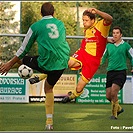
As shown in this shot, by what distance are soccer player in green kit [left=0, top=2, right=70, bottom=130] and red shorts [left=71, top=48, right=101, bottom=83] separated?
2.17 meters

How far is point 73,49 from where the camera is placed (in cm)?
1392

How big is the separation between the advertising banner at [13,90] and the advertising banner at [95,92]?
63.7 inches

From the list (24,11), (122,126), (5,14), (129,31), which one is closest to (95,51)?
(122,126)

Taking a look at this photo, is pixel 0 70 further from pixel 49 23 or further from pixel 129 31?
pixel 129 31

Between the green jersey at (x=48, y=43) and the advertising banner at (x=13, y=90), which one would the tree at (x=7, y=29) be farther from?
the green jersey at (x=48, y=43)

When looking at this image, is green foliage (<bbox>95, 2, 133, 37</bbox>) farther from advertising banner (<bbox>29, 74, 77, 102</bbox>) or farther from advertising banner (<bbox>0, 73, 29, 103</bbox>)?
advertising banner (<bbox>0, 73, 29, 103</bbox>)

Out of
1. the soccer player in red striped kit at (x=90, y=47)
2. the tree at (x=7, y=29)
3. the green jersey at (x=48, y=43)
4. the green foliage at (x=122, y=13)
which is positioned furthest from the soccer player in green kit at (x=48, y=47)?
the green foliage at (x=122, y=13)

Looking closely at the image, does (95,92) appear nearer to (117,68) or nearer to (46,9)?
(117,68)

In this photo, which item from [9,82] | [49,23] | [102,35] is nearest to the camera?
[49,23]

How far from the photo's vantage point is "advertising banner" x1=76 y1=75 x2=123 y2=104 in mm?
13422

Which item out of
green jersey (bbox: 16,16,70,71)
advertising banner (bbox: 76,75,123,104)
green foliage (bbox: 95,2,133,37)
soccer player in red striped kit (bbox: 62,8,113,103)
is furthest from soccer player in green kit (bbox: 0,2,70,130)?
green foliage (bbox: 95,2,133,37)

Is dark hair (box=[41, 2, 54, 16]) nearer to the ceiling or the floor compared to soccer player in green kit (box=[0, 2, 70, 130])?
nearer to the ceiling

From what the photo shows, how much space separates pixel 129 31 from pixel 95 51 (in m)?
8.38

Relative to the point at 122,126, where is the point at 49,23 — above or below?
above
